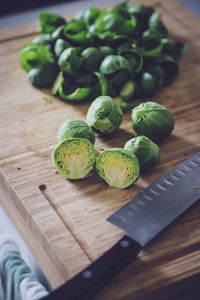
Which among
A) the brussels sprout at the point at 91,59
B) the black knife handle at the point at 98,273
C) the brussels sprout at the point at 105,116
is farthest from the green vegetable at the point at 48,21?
the black knife handle at the point at 98,273

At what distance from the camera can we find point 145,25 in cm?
182

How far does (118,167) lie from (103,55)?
449mm

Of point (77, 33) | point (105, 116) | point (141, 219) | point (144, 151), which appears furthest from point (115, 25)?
point (141, 219)

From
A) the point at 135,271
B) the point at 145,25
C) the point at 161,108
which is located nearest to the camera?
the point at 135,271

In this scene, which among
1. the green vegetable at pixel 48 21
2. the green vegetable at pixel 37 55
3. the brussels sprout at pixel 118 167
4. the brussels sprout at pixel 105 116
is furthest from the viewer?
the green vegetable at pixel 48 21

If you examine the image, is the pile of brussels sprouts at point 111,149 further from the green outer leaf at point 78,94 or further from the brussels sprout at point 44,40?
the brussels sprout at point 44,40

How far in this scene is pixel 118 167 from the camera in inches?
50.5

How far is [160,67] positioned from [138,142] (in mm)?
391

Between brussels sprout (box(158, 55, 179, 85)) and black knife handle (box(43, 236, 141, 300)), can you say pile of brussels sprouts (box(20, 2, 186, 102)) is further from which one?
black knife handle (box(43, 236, 141, 300))

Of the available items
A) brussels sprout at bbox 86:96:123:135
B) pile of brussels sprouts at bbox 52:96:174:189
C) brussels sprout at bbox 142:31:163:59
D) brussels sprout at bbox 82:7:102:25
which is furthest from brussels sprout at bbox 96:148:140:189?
brussels sprout at bbox 82:7:102:25

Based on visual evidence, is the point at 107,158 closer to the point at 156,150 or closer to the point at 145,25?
the point at 156,150

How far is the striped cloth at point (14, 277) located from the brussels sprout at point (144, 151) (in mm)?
371

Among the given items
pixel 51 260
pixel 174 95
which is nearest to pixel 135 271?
pixel 51 260

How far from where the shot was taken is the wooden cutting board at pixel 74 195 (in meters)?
1.13
